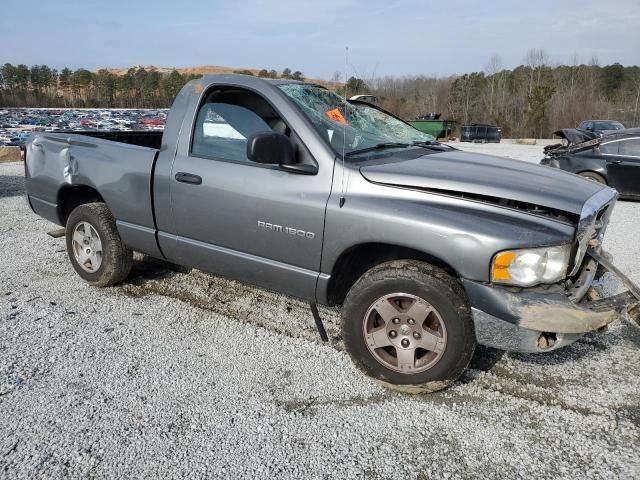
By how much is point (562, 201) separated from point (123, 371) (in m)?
2.90

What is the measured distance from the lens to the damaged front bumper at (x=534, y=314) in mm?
2520

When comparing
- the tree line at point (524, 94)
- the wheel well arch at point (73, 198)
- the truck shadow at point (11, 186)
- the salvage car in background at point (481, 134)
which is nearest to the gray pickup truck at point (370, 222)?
the wheel well arch at point (73, 198)

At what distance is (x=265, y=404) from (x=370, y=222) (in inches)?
48.6

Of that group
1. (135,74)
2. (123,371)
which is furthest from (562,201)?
(135,74)

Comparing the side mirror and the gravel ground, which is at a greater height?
the side mirror

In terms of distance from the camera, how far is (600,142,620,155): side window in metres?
9.86

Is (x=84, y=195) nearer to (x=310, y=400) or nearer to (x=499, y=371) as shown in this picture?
(x=310, y=400)

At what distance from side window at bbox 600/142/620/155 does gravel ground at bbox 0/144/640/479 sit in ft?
24.2

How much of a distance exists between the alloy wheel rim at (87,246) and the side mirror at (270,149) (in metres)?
2.16

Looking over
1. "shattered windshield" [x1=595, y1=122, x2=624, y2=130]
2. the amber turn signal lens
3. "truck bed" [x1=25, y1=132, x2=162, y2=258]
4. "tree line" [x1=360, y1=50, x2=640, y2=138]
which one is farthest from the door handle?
"tree line" [x1=360, y1=50, x2=640, y2=138]

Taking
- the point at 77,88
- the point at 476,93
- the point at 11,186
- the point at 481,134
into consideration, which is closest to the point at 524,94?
the point at 476,93

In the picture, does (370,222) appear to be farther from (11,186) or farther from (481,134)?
(481,134)

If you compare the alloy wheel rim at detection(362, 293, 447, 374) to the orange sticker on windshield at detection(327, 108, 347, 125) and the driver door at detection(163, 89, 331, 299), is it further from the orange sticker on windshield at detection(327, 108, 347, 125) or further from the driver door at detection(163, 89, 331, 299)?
the orange sticker on windshield at detection(327, 108, 347, 125)

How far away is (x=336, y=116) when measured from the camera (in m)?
3.51
